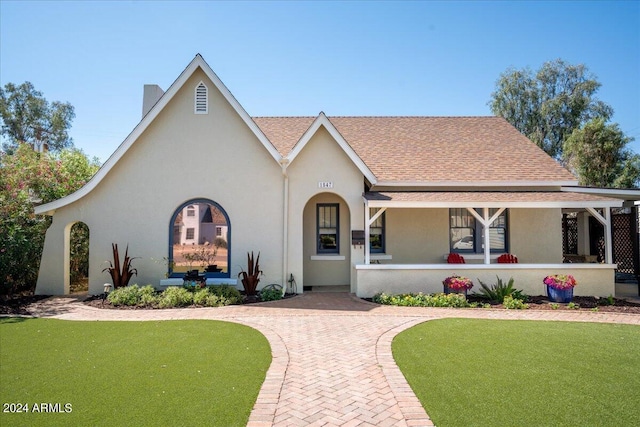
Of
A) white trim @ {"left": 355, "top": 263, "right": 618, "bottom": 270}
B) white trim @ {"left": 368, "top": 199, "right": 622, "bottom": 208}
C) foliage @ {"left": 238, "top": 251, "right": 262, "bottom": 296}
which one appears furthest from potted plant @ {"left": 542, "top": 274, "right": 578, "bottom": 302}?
foliage @ {"left": 238, "top": 251, "right": 262, "bottom": 296}

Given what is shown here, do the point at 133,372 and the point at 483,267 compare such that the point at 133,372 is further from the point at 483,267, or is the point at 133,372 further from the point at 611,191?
the point at 611,191

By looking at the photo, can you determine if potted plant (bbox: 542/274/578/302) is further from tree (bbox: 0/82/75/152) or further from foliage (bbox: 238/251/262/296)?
tree (bbox: 0/82/75/152)

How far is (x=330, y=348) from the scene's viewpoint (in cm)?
791

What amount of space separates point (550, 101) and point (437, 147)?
25825 mm

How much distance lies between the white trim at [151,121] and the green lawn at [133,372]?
5.44 m

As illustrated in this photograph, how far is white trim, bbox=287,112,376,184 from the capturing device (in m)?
14.0

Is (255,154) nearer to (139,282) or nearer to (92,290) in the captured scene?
(139,282)

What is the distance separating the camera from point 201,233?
14.7 m

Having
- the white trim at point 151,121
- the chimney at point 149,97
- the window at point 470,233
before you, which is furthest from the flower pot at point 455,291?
the chimney at point 149,97

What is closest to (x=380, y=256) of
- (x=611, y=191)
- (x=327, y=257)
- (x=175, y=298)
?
(x=327, y=257)

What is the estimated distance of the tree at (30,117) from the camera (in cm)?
4578

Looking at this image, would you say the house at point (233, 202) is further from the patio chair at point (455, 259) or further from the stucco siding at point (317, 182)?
the patio chair at point (455, 259)

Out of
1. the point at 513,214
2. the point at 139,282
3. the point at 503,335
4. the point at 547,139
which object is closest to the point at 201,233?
the point at 139,282

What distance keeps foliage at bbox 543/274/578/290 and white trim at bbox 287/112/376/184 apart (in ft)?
21.9
